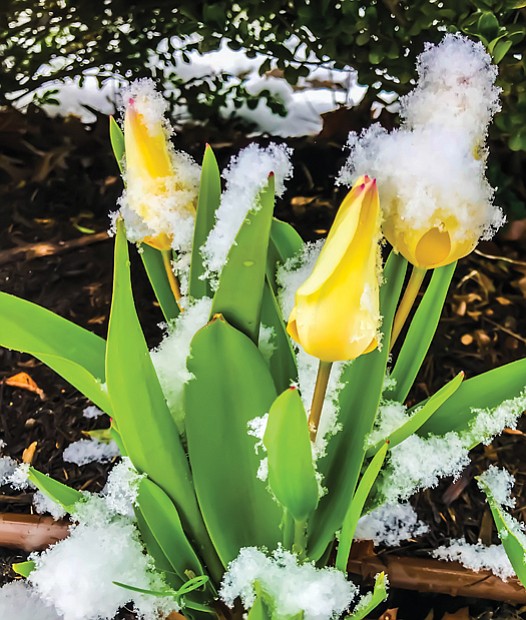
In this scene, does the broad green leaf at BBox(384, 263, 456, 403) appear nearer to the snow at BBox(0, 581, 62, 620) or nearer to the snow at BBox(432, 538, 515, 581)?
the snow at BBox(432, 538, 515, 581)

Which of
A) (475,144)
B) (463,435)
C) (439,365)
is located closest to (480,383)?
(463,435)

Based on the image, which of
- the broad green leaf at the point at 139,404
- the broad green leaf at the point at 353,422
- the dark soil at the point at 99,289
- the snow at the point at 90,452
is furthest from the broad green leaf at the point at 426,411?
the snow at the point at 90,452

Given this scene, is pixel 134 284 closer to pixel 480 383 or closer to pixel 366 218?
pixel 480 383

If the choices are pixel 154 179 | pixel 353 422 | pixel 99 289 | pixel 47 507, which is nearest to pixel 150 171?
pixel 154 179

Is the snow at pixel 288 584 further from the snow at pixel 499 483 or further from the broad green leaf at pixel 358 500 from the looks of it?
the snow at pixel 499 483

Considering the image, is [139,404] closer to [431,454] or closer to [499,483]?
[431,454]
